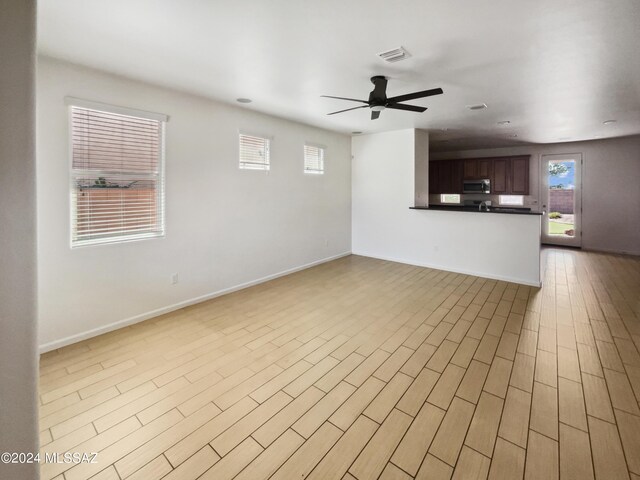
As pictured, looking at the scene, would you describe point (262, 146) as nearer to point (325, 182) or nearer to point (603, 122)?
point (325, 182)

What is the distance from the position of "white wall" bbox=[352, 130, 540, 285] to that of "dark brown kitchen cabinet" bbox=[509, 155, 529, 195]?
140 inches

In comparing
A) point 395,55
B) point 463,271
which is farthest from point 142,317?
point 463,271

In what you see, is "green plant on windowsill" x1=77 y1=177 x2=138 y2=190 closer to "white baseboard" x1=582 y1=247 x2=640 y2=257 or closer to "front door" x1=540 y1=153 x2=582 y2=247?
"front door" x1=540 y1=153 x2=582 y2=247

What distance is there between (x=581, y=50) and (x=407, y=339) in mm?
2961

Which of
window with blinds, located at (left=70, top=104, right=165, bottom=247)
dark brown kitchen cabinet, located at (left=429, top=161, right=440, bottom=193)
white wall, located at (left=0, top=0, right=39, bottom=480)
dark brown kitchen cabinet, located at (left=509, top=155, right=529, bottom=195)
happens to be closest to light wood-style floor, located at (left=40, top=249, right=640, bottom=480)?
white wall, located at (left=0, top=0, right=39, bottom=480)

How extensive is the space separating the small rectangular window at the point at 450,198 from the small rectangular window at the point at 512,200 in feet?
3.62

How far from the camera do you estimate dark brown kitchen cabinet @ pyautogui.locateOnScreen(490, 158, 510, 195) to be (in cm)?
798

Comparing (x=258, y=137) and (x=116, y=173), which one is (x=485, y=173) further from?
(x=116, y=173)

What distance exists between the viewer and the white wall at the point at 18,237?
0.82 metres

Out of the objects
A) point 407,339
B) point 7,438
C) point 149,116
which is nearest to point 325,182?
point 149,116

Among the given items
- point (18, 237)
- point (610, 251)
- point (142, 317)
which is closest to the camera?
point (18, 237)

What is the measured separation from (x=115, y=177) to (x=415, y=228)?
16.2 ft

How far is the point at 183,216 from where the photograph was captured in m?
3.81

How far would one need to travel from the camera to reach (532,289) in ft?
15.0
